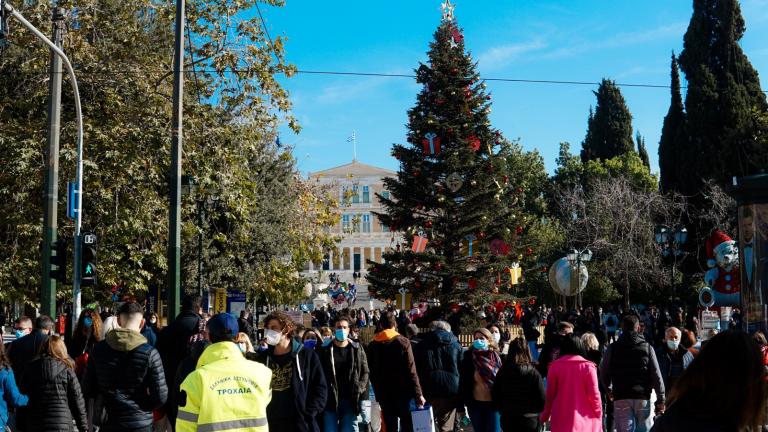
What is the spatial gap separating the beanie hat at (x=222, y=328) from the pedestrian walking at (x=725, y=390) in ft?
9.87

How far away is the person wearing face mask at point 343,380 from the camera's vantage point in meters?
8.92

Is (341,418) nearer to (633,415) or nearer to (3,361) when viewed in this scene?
(633,415)

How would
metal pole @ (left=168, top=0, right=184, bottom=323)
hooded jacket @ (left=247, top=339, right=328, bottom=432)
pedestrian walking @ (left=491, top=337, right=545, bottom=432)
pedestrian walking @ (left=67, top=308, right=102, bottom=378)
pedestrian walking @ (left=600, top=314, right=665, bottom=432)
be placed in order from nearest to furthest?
1. hooded jacket @ (left=247, top=339, right=328, bottom=432)
2. pedestrian walking @ (left=491, top=337, right=545, bottom=432)
3. pedestrian walking @ (left=600, top=314, right=665, bottom=432)
4. pedestrian walking @ (left=67, top=308, right=102, bottom=378)
5. metal pole @ (left=168, top=0, right=184, bottom=323)

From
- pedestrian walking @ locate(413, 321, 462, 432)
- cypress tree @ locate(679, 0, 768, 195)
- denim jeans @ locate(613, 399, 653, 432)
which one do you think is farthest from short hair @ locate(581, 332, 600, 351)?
cypress tree @ locate(679, 0, 768, 195)

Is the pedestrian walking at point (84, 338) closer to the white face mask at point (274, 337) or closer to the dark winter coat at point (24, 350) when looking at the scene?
the dark winter coat at point (24, 350)

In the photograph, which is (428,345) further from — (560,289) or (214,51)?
(560,289)

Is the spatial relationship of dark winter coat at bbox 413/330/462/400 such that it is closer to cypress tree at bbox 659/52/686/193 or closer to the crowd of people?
the crowd of people

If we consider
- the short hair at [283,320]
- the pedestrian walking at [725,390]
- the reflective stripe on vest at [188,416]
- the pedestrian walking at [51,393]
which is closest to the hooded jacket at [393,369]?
the short hair at [283,320]

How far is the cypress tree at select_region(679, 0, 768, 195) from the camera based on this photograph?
43.0 m

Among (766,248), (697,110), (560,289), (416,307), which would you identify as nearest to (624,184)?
(697,110)

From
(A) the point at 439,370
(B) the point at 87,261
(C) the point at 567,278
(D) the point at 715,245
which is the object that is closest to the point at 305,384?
(A) the point at 439,370

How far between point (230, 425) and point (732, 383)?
108 inches

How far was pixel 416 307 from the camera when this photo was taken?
33344 mm

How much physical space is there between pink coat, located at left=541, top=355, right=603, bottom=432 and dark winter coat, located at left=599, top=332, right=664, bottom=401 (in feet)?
3.90
